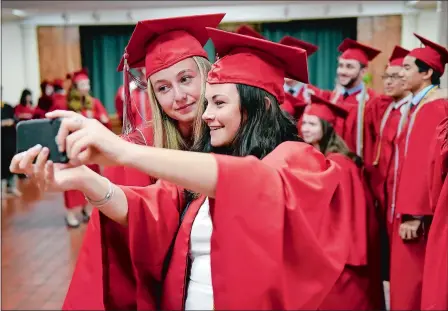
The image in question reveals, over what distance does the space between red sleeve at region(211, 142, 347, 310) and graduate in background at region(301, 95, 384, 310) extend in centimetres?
175

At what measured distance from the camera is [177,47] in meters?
1.35

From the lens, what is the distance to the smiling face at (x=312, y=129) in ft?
9.89

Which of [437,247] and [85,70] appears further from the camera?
[85,70]

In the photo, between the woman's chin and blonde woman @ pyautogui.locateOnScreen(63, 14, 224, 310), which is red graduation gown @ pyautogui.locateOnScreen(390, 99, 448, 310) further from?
the woman's chin

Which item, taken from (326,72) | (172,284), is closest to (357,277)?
(172,284)

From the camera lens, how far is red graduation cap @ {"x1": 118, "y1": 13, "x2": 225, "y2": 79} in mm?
→ 1346

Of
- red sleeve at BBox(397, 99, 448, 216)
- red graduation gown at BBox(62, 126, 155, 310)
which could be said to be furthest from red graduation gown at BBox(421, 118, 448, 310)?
red graduation gown at BBox(62, 126, 155, 310)

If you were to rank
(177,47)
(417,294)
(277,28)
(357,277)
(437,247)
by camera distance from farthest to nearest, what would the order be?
1. (277,28)
2. (357,277)
3. (417,294)
4. (437,247)
5. (177,47)

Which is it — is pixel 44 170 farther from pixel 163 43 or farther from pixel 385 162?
pixel 385 162

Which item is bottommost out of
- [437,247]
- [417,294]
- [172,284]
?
[417,294]

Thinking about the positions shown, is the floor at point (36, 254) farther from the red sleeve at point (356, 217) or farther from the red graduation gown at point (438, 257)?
the red graduation gown at point (438, 257)

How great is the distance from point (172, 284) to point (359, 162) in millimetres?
2089

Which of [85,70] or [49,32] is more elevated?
[49,32]

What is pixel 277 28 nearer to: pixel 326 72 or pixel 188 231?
pixel 326 72
